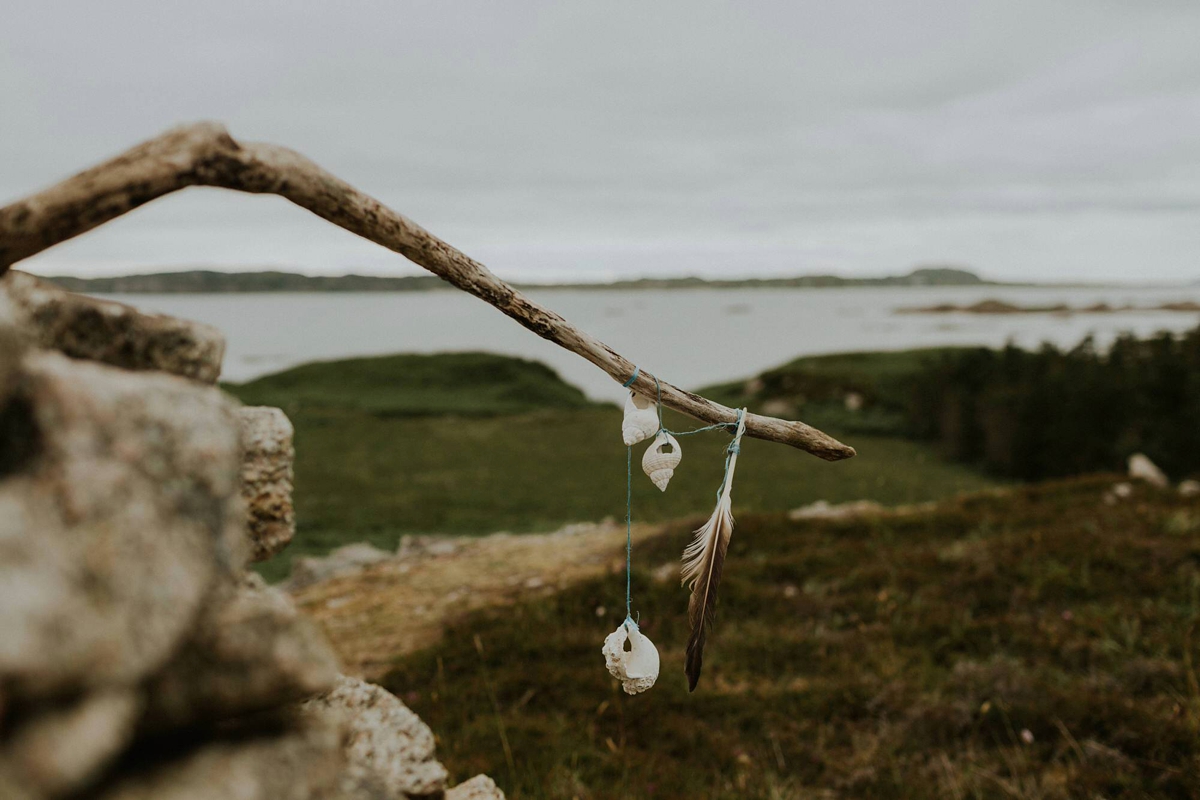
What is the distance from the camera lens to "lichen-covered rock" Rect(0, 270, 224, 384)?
5.68ft

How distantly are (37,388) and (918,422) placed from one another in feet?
96.2

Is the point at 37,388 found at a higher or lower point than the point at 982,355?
higher

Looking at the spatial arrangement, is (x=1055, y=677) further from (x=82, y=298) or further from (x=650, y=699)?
(x=82, y=298)

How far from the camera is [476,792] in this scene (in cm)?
347

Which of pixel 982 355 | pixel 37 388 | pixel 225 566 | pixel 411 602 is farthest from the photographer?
pixel 982 355

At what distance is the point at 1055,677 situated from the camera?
6473mm

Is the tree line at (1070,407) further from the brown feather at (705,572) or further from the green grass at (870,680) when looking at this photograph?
the brown feather at (705,572)

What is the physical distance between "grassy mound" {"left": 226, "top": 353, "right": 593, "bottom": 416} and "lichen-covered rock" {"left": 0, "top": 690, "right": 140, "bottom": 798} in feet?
97.6

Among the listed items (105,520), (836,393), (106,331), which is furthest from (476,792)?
(836,393)

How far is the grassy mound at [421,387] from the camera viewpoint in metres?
32.2

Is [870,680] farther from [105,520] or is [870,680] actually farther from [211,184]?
[105,520]

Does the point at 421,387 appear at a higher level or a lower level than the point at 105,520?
lower

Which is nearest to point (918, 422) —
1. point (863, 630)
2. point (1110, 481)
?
point (1110, 481)

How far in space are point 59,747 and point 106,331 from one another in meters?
1.05
